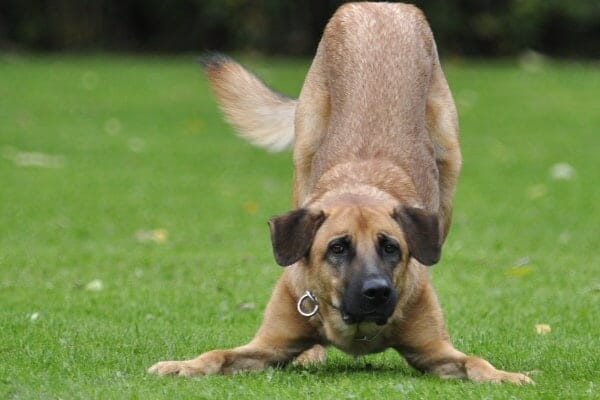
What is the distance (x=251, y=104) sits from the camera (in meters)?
8.59

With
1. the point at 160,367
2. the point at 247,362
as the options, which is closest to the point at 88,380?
the point at 160,367

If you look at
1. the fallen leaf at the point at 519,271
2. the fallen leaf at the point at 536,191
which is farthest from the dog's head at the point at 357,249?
the fallen leaf at the point at 536,191

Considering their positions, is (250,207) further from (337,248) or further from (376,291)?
(376,291)

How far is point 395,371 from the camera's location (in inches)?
263

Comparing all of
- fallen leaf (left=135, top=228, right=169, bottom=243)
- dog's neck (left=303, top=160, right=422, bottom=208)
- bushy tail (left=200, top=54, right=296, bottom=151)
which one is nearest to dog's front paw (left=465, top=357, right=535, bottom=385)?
dog's neck (left=303, top=160, right=422, bottom=208)

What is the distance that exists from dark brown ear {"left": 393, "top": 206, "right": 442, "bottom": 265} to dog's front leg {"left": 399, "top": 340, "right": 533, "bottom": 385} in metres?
0.49

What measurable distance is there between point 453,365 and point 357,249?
82cm

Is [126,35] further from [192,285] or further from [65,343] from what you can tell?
[65,343]

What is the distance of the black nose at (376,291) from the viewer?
232 inches

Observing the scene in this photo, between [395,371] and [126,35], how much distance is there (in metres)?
21.9

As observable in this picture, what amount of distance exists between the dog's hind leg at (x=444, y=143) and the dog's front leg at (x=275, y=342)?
5.02 ft

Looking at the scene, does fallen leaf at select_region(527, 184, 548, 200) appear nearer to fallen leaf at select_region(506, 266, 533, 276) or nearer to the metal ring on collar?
fallen leaf at select_region(506, 266, 533, 276)

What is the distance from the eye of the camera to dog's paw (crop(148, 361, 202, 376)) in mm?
6199

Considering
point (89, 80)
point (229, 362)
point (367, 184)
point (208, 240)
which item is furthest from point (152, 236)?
point (89, 80)
